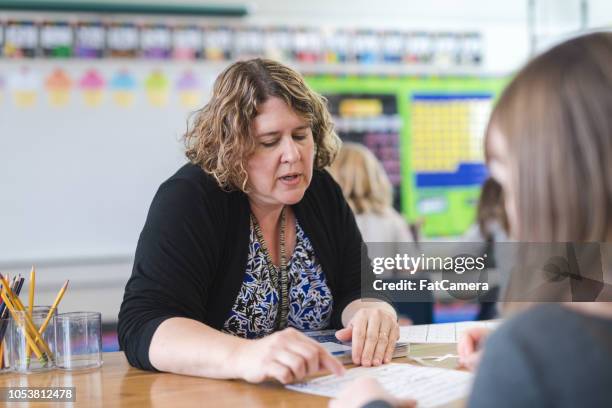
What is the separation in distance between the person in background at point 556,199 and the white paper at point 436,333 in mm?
783

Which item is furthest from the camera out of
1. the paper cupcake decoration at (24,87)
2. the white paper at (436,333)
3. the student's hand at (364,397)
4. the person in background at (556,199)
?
the paper cupcake decoration at (24,87)

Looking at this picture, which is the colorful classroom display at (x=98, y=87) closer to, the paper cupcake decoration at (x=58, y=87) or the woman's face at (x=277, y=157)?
the paper cupcake decoration at (x=58, y=87)

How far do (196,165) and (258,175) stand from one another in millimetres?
147

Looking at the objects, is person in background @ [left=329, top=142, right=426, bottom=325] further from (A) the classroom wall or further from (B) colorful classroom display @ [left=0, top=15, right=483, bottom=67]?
(B) colorful classroom display @ [left=0, top=15, right=483, bottom=67]

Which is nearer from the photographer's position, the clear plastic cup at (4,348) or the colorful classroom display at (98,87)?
the clear plastic cup at (4,348)

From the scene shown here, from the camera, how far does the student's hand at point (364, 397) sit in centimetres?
97

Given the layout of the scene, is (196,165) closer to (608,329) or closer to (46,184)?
(608,329)

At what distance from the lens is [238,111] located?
171 cm

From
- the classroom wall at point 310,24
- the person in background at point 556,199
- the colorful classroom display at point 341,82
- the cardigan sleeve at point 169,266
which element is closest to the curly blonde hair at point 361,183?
the classroom wall at point 310,24

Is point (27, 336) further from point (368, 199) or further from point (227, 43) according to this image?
point (227, 43)

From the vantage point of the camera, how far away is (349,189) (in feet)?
11.7

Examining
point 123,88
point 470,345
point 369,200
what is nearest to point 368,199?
point 369,200

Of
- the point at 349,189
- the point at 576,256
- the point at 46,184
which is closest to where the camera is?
the point at 576,256

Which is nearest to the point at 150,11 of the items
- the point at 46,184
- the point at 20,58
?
the point at 20,58
